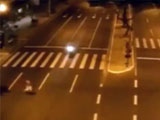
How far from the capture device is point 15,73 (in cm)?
4103

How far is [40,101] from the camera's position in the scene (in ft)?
110

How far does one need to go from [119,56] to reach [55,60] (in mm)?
6254

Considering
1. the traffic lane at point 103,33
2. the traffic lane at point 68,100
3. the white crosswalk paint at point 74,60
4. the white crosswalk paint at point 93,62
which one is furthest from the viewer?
the traffic lane at point 103,33

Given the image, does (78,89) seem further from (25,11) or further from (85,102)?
(25,11)

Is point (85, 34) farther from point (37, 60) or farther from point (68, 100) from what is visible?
point (68, 100)

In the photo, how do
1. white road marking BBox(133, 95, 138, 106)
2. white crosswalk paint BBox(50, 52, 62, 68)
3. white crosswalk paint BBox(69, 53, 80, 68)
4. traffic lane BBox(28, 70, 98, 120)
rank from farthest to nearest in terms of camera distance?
white crosswalk paint BBox(50, 52, 62, 68), white crosswalk paint BBox(69, 53, 80, 68), white road marking BBox(133, 95, 138, 106), traffic lane BBox(28, 70, 98, 120)

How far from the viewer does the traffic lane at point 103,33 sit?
53478mm

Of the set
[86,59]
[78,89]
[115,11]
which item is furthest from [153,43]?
[115,11]

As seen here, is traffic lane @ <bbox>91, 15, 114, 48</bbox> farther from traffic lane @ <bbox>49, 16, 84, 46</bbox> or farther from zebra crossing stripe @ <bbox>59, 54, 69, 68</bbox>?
zebra crossing stripe @ <bbox>59, 54, 69, 68</bbox>

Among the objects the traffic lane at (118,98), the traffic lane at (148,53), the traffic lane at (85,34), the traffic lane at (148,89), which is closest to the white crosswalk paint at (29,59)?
the traffic lane at (85,34)

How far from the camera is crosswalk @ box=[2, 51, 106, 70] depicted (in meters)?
44.0

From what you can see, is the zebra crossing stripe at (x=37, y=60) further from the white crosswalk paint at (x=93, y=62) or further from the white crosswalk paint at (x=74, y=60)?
the white crosswalk paint at (x=93, y=62)

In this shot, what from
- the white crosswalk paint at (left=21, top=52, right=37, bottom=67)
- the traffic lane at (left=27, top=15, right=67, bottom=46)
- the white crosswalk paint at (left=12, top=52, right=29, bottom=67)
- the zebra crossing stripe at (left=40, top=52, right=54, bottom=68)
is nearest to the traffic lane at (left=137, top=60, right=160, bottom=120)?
the zebra crossing stripe at (left=40, top=52, right=54, bottom=68)

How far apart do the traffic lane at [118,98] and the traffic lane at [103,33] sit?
12.4 meters
